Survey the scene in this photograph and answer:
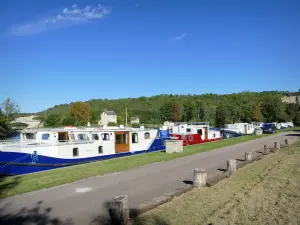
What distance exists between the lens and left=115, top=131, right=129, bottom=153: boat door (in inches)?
925

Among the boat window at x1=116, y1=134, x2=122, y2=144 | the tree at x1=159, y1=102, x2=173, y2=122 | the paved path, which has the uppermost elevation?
the tree at x1=159, y1=102, x2=173, y2=122

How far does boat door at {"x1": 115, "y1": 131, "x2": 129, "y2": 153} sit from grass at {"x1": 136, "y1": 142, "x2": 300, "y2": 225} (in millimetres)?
12993

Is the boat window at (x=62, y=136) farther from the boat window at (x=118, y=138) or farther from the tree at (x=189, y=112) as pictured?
the tree at (x=189, y=112)

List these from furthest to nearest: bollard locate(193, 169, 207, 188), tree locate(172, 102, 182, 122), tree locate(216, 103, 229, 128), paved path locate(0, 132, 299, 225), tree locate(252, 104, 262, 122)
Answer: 1. tree locate(172, 102, 182, 122)
2. tree locate(252, 104, 262, 122)
3. tree locate(216, 103, 229, 128)
4. bollard locate(193, 169, 207, 188)
5. paved path locate(0, 132, 299, 225)

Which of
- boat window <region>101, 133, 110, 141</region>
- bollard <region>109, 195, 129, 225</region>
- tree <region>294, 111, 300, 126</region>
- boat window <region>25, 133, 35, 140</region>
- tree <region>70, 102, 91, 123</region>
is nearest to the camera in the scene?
bollard <region>109, 195, 129, 225</region>

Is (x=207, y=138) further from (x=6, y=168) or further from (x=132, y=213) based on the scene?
(x=132, y=213)

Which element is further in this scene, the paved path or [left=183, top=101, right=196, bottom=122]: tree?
[left=183, top=101, right=196, bottom=122]: tree

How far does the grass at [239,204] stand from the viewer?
7.19m

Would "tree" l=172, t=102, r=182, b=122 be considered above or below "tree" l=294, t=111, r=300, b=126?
above

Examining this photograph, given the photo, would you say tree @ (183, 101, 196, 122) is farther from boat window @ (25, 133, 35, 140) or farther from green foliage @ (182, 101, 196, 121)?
boat window @ (25, 133, 35, 140)

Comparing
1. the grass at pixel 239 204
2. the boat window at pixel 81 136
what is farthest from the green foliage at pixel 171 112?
the grass at pixel 239 204

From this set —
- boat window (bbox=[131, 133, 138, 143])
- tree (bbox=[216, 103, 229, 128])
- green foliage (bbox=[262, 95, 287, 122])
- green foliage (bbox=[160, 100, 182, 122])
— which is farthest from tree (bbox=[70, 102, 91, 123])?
boat window (bbox=[131, 133, 138, 143])

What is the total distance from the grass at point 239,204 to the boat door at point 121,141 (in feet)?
42.6

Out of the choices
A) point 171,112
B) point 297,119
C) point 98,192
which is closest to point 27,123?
point 171,112
